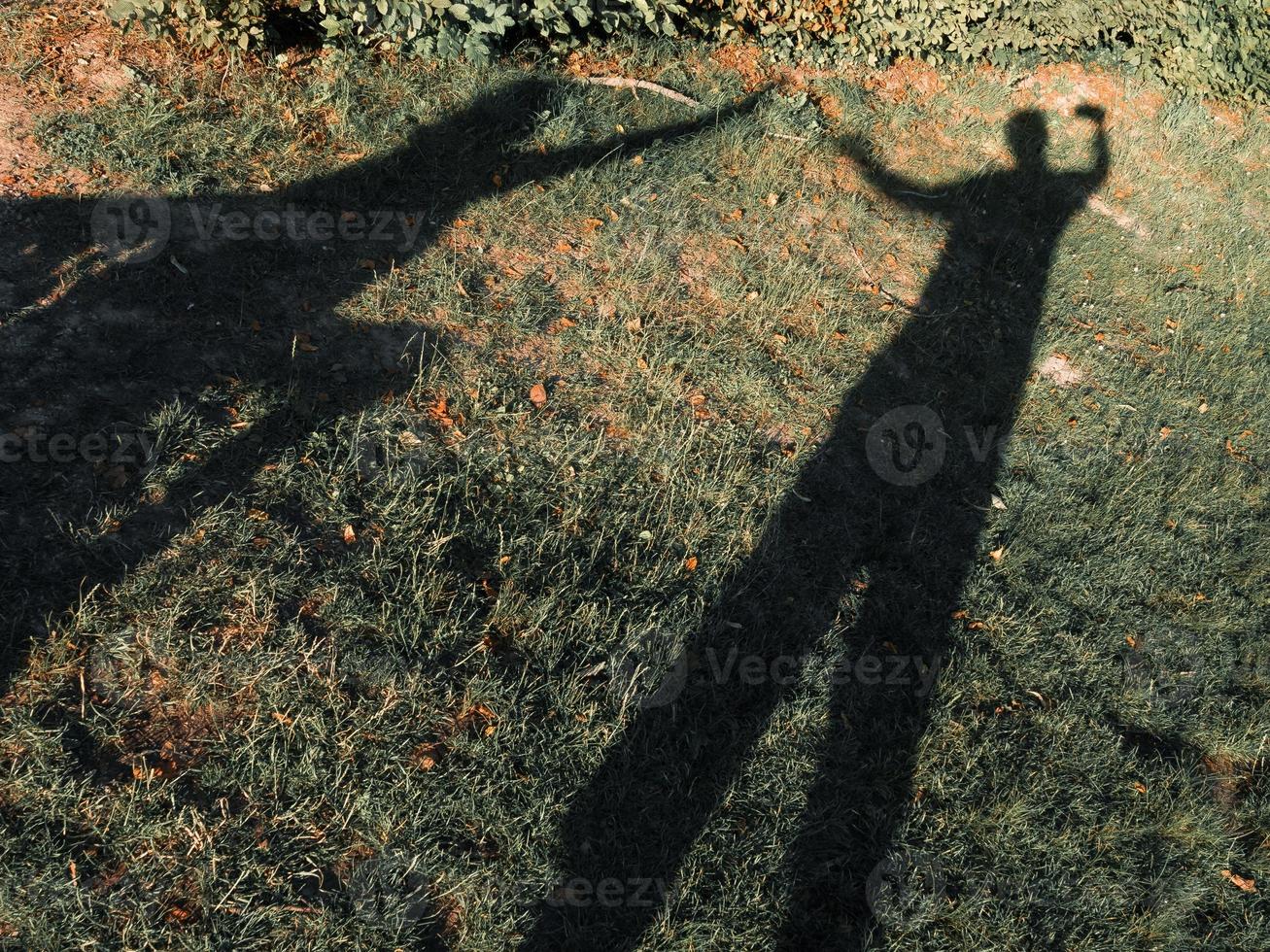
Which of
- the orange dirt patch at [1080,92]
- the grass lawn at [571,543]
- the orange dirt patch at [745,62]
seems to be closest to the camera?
the grass lawn at [571,543]

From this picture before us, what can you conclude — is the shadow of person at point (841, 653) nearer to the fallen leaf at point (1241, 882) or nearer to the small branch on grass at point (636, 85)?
the fallen leaf at point (1241, 882)

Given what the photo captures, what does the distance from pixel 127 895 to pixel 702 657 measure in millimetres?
2107

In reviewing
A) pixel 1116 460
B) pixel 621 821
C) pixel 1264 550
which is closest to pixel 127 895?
pixel 621 821

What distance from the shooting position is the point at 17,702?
9.67 ft

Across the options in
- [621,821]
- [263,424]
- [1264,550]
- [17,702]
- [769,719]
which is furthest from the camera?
[1264,550]

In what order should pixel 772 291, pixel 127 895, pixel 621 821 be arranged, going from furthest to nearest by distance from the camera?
pixel 772 291 → pixel 621 821 → pixel 127 895

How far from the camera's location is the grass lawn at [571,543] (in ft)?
9.98

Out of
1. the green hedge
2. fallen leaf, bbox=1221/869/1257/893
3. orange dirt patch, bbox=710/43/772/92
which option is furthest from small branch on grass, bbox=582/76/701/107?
fallen leaf, bbox=1221/869/1257/893

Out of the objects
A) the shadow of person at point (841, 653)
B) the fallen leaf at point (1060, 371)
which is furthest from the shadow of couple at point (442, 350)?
the fallen leaf at point (1060, 371)

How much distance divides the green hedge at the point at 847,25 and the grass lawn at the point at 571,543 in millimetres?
236

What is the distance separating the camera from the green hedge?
18.4ft

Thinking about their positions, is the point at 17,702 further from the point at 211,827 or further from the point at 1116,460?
the point at 1116,460

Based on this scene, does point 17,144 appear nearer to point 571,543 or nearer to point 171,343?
point 171,343

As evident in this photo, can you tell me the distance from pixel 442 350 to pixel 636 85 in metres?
3.08
